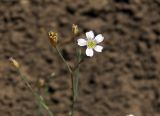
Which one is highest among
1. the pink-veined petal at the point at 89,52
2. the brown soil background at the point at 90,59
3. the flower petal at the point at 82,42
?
the brown soil background at the point at 90,59

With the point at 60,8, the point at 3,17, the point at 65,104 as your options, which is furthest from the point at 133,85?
the point at 3,17

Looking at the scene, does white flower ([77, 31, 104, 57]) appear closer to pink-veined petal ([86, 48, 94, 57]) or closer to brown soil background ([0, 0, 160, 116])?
pink-veined petal ([86, 48, 94, 57])

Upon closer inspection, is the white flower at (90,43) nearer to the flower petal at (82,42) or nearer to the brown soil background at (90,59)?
the flower petal at (82,42)

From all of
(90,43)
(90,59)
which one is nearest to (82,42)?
(90,43)

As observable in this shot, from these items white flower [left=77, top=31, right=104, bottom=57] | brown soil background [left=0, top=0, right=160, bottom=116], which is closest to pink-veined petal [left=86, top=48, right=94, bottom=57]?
white flower [left=77, top=31, right=104, bottom=57]

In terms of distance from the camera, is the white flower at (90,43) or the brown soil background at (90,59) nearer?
the white flower at (90,43)

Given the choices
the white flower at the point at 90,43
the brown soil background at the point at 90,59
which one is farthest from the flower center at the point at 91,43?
the brown soil background at the point at 90,59

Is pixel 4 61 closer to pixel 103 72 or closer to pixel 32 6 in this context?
pixel 32 6

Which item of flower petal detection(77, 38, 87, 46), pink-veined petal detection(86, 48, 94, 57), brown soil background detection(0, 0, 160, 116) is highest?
brown soil background detection(0, 0, 160, 116)

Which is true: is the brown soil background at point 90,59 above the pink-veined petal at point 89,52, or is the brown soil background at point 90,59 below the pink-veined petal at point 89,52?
above
